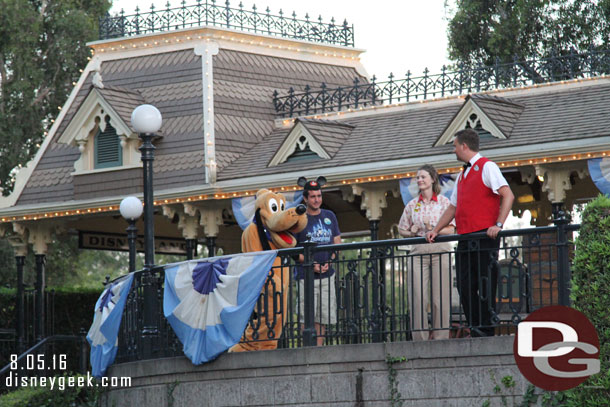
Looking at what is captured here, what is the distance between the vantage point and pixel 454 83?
73.9 feet

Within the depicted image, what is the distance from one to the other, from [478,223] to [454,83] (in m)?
10.6

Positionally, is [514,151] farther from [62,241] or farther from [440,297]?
[62,241]

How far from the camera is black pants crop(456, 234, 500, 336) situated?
39.4 ft

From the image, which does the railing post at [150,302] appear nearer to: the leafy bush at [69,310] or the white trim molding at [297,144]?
the white trim molding at [297,144]

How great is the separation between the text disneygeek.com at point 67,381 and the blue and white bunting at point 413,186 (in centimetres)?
596

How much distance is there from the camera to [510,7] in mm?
30984


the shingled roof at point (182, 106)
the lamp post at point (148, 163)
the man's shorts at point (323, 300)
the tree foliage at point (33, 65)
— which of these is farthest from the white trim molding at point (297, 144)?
the tree foliage at point (33, 65)

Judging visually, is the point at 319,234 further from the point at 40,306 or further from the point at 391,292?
the point at 40,306

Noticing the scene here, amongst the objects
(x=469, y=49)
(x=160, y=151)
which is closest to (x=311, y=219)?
(x=160, y=151)

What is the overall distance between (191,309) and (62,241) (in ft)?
74.0

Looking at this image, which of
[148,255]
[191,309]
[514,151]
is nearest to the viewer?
[191,309]

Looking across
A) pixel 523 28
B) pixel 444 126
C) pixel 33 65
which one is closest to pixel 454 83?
pixel 444 126

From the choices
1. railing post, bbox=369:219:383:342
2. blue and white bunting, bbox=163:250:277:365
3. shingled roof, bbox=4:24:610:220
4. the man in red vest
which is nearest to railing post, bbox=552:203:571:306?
the man in red vest

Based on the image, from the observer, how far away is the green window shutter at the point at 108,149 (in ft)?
79.0
